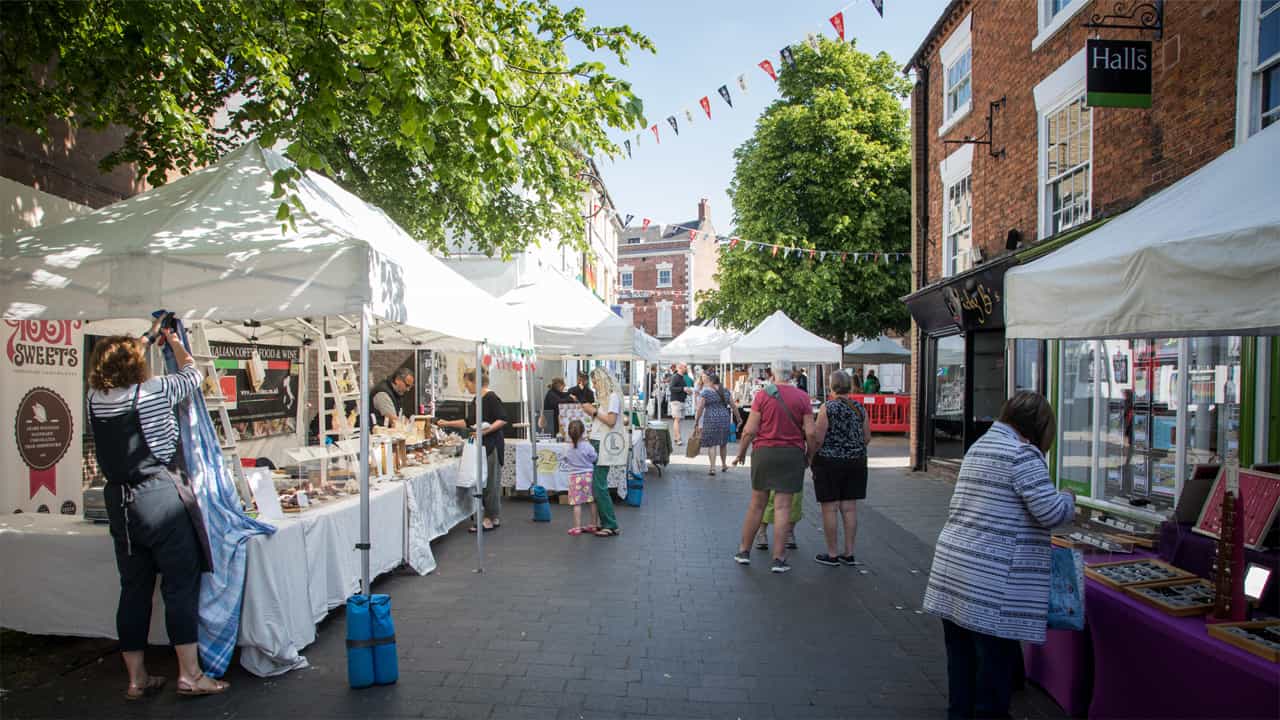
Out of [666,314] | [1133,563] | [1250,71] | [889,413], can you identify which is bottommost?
[889,413]

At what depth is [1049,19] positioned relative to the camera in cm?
896

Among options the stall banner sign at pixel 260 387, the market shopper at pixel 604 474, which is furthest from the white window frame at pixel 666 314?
the market shopper at pixel 604 474

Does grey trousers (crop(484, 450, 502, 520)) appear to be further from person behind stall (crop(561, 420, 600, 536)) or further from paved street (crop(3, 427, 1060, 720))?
person behind stall (crop(561, 420, 600, 536))

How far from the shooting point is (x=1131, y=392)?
7395mm

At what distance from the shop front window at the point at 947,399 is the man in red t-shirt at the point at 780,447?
6959mm

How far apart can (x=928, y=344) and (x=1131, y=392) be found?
584 cm

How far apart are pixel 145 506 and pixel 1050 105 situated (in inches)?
393

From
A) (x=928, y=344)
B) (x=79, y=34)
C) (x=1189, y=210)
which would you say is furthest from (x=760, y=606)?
(x=928, y=344)

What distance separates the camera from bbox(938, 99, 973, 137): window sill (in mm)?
11570

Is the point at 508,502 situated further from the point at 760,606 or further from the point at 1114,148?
the point at 1114,148

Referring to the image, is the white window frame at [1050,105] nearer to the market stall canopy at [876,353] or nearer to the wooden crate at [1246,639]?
the wooden crate at [1246,639]

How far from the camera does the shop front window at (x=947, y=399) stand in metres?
12.5

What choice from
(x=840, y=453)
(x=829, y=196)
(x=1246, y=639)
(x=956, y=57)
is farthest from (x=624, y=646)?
(x=829, y=196)

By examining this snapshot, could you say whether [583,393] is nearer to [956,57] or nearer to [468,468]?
[468,468]
